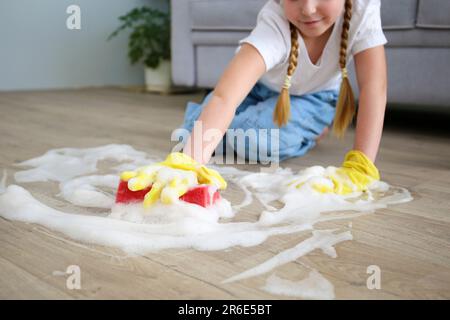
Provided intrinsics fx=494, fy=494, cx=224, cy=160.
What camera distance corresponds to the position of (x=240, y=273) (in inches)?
22.7

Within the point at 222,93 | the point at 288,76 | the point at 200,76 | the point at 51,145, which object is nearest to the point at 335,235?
the point at 222,93

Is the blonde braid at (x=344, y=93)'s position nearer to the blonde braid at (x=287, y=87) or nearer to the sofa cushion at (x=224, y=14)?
the blonde braid at (x=287, y=87)

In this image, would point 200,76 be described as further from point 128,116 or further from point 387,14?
point 387,14

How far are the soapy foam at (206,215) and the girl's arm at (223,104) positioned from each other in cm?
12

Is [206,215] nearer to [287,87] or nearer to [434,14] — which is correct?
[287,87]

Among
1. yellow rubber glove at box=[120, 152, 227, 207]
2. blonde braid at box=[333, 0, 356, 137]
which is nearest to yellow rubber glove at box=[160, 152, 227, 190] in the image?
yellow rubber glove at box=[120, 152, 227, 207]

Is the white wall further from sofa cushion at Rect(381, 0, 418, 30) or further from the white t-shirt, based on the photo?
the white t-shirt

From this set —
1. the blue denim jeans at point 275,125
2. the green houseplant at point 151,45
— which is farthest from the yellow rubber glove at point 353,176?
the green houseplant at point 151,45

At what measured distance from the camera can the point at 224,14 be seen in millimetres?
1883

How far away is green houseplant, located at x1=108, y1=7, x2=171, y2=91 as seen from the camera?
2861 millimetres

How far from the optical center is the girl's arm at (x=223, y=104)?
→ 2.89 ft

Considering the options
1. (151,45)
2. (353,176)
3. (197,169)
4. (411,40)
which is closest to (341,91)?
(353,176)

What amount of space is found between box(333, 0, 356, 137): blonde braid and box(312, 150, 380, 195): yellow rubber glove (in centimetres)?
16
